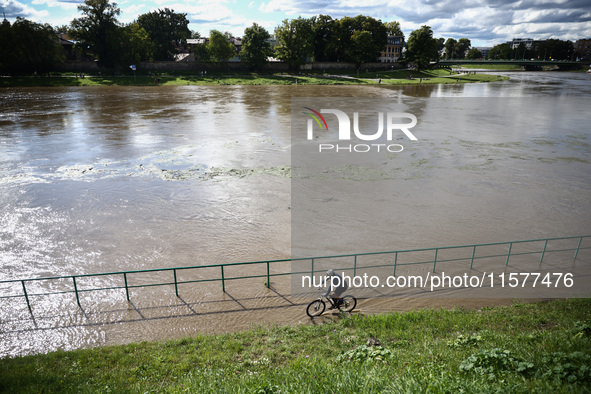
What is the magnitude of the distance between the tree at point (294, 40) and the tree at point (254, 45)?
4238 millimetres

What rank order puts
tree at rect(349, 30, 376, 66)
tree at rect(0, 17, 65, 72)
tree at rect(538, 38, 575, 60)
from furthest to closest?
tree at rect(538, 38, 575, 60) < tree at rect(349, 30, 376, 66) < tree at rect(0, 17, 65, 72)

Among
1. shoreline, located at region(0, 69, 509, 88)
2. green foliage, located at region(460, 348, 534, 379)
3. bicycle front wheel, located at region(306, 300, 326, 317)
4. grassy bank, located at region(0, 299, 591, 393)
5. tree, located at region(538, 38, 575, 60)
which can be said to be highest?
tree, located at region(538, 38, 575, 60)

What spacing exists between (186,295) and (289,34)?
93.0 m

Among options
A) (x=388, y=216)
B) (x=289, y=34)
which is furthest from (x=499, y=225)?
(x=289, y=34)

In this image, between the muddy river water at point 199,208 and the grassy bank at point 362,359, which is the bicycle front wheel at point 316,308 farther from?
the grassy bank at point 362,359

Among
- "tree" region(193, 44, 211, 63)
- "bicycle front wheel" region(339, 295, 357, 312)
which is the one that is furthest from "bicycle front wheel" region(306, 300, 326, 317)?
"tree" region(193, 44, 211, 63)

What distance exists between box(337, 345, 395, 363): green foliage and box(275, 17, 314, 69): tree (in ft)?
309

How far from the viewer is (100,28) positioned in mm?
81062

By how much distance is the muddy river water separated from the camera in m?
11.8

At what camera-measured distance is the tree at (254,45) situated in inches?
3585

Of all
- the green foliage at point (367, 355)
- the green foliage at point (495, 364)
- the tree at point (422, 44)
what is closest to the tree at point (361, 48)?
the tree at point (422, 44)

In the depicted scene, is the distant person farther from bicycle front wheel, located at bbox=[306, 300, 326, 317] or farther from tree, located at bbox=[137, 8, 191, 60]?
tree, located at bbox=[137, 8, 191, 60]

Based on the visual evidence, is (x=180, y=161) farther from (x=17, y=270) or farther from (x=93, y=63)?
(x=93, y=63)

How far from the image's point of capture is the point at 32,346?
10.4 metres
